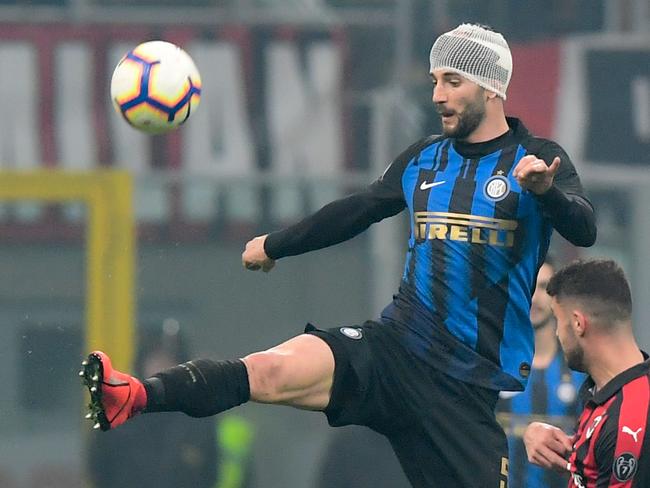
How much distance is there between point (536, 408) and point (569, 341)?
242 cm

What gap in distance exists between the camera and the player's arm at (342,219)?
5477mm

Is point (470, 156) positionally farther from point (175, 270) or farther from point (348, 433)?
point (175, 270)

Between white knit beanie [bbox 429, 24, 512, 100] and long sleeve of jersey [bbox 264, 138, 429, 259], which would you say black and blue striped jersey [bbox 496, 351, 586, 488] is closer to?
long sleeve of jersey [bbox 264, 138, 429, 259]

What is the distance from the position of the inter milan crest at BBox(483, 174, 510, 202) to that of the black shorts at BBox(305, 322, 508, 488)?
62cm

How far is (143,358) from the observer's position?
9.13 m

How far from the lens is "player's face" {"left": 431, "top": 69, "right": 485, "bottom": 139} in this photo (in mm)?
5254

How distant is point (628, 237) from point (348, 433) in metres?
2.65

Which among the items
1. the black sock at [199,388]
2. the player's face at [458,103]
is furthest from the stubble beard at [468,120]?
the black sock at [199,388]

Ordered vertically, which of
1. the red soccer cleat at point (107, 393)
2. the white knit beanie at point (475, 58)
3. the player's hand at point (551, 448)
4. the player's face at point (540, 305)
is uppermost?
the white knit beanie at point (475, 58)

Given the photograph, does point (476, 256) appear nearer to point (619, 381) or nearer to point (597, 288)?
point (597, 288)

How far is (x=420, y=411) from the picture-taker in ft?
17.1

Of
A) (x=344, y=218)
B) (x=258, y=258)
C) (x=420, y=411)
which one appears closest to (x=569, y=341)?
(x=420, y=411)

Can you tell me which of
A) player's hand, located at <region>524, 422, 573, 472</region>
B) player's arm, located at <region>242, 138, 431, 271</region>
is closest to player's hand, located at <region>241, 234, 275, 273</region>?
player's arm, located at <region>242, 138, 431, 271</region>

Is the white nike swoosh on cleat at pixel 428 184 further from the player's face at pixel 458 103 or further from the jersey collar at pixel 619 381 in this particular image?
the jersey collar at pixel 619 381
